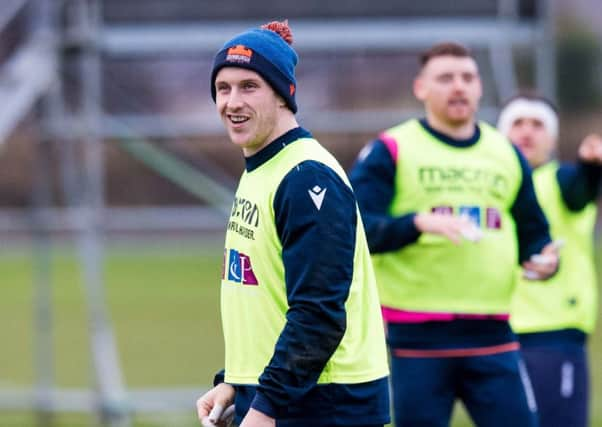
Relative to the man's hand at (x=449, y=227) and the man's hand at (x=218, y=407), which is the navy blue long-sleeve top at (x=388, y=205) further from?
the man's hand at (x=218, y=407)

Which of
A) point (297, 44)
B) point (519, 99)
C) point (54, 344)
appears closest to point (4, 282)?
point (54, 344)

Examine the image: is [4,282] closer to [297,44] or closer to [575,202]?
[297,44]

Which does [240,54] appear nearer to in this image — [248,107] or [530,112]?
[248,107]

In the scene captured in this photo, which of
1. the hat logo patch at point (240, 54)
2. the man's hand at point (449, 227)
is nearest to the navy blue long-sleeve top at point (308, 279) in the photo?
the hat logo patch at point (240, 54)

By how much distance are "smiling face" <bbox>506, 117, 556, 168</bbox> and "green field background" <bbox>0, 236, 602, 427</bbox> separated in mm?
3437

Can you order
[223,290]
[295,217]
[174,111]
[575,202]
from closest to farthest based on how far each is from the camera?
[295,217] < [223,290] < [575,202] < [174,111]

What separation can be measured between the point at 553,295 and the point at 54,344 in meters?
10.6

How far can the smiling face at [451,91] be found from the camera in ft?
20.0

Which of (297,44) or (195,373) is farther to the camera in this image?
(195,373)

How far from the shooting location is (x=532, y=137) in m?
6.95

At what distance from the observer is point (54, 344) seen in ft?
54.2

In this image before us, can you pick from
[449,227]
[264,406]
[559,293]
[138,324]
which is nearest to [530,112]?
[559,293]

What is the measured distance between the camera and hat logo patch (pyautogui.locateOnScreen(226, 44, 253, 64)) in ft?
13.4

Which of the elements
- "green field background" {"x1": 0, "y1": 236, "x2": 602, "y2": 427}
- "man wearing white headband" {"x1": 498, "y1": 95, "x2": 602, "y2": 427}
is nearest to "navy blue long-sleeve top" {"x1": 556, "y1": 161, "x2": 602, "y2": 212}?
"man wearing white headband" {"x1": 498, "y1": 95, "x2": 602, "y2": 427}
